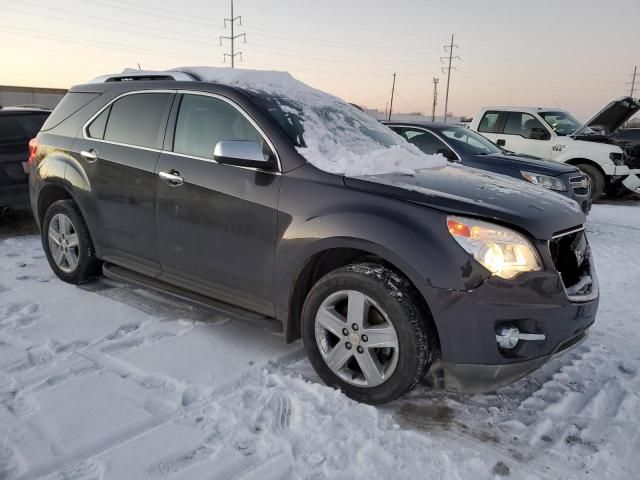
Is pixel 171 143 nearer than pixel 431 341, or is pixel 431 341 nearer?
pixel 431 341

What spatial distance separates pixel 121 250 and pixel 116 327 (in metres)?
0.62

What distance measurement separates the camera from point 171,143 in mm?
3641

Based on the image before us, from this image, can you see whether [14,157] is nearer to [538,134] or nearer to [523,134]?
[523,134]

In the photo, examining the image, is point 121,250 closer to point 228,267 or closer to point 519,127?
point 228,267

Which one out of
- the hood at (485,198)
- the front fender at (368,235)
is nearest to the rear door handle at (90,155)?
the front fender at (368,235)

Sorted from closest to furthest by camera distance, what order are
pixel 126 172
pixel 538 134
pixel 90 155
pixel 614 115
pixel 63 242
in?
pixel 126 172, pixel 90 155, pixel 63 242, pixel 538 134, pixel 614 115

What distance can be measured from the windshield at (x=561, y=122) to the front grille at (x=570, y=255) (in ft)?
26.9

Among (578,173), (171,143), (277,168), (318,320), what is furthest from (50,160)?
(578,173)

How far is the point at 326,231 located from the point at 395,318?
60 centimetres

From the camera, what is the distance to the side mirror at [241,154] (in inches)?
118

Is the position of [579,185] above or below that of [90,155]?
below

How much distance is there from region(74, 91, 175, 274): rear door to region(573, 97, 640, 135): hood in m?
9.36

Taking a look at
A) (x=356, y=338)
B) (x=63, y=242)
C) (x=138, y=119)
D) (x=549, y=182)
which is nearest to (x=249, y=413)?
(x=356, y=338)

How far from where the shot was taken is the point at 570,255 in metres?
2.96
